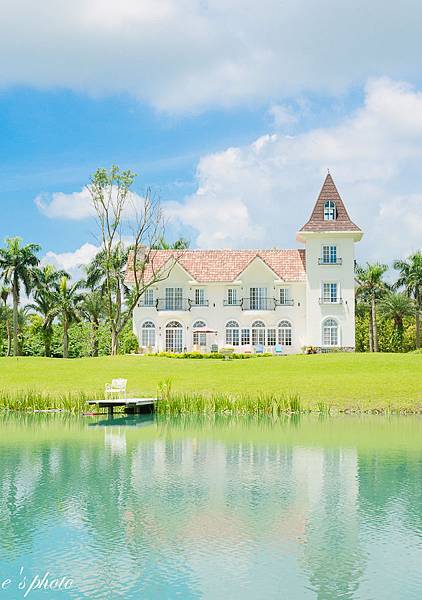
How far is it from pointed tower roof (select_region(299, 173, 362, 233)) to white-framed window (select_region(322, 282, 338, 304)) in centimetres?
400

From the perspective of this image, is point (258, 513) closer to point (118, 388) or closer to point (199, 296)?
point (118, 388)

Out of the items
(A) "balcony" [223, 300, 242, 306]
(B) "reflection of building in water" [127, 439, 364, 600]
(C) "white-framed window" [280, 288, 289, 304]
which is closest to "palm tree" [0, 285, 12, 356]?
(A) "balcony" [223, 300, 242, 306]

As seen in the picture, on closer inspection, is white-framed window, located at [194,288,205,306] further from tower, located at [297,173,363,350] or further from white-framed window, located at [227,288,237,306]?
tower, located at [297,173,363,350]

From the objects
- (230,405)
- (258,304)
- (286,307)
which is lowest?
(230,405)

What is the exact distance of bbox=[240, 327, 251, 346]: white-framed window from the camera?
5719 cm

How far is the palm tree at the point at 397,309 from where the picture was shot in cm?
6262

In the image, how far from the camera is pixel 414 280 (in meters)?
62.8

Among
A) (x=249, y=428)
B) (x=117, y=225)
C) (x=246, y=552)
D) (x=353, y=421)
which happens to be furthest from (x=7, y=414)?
(x=117, y=225)

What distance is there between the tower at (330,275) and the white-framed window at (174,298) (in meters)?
9.57

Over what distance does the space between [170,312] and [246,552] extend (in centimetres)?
4721

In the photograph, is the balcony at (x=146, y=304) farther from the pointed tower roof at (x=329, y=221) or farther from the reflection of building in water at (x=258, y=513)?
the reflection of building in water at (x=258, y=513)

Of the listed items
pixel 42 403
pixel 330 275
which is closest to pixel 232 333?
pixel 330 275

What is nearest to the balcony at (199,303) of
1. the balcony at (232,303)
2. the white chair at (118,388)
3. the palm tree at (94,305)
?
the balcony at (232,303)

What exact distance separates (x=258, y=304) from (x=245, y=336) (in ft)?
8.50
